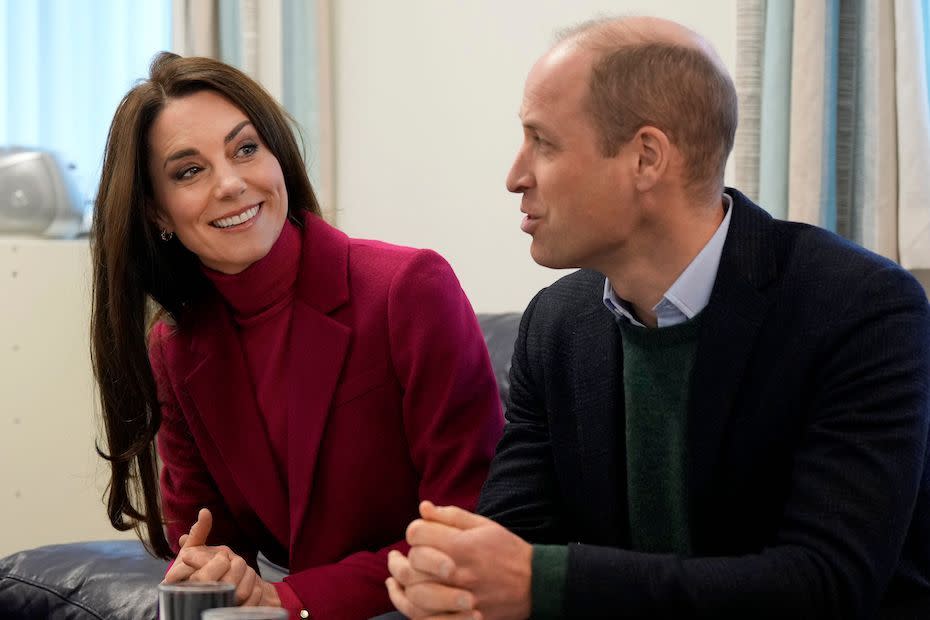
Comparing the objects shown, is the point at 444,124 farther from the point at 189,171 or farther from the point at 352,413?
the point at 352,413

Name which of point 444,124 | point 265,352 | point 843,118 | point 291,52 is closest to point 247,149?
point 265,352

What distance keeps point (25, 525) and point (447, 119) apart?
1.84 m

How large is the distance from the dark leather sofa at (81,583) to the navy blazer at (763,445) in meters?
0.81

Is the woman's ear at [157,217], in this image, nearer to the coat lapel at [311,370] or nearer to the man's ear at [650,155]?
the coat lapel at [311,370]

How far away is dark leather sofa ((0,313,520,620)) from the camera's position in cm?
231

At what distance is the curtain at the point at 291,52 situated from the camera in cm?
420

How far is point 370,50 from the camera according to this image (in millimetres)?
4254

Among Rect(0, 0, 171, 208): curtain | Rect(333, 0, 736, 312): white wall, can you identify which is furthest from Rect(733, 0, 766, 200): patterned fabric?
Rect(0, 0, 171, 208): curtain

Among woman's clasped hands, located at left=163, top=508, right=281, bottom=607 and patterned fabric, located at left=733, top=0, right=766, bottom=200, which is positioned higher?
patterned fabric, located at left=733, top=0, right=766, bottom=200

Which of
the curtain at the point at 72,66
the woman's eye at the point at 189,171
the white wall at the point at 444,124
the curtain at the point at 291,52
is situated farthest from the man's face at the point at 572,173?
the curtain at the point at 72,66

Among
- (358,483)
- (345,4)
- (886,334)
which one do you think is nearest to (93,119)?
(345,4)

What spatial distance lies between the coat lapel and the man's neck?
0.57 metres

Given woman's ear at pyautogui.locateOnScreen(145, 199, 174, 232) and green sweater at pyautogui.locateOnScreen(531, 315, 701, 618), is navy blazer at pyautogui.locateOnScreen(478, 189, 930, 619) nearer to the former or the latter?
green sweater at pyautogui.locateOnScreen(531, 315, 701, 618)

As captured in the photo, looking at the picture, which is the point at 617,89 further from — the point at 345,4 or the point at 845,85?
the point at 345,4
